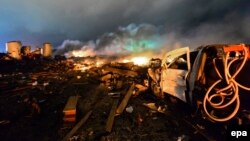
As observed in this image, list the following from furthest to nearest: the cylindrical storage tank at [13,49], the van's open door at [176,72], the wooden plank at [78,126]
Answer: the cylindrical storage tank at [13,49] → the van's open door at [176,72] → the wooden plank at [78,126]

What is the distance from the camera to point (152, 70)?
33.9ft

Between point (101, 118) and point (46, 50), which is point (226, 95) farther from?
point (46, 50)

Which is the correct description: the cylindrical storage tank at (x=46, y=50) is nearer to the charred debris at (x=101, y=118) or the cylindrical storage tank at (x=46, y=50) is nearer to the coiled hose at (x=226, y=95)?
the charred debris at (x=101, y=118)

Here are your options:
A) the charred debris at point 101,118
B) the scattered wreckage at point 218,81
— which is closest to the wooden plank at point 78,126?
the charred debris at point 101,118

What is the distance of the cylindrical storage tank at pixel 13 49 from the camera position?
28906mm

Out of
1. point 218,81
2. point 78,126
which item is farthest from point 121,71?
point 218,81

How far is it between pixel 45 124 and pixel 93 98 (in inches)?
132

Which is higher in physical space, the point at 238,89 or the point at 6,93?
the point at 238,89

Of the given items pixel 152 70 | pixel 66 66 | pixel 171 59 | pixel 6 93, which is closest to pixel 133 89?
pixel 152 70

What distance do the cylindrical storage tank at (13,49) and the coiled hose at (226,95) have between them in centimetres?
2743

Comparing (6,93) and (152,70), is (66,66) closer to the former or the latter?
(6,93)

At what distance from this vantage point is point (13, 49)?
28938mm

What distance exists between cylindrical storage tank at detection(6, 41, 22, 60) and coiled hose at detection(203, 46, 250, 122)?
27.4m

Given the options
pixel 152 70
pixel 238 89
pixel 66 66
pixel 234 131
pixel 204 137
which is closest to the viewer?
pixel 234 131
